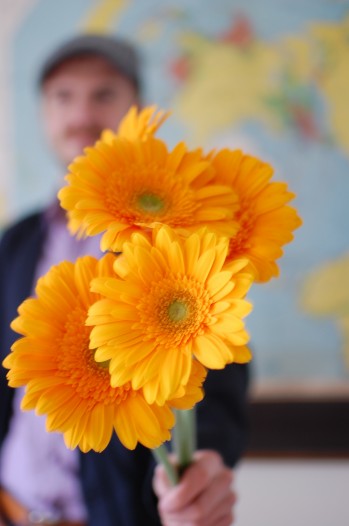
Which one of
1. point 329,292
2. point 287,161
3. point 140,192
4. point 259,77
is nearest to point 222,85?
point 259,77

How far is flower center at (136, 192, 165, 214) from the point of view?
0.78ft

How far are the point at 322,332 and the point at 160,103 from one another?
1.61 feet

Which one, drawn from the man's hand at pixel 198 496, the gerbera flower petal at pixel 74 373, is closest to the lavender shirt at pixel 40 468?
the man's hand at pixel 198 496

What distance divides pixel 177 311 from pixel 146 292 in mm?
15

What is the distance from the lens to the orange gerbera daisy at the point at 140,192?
0.74 ft

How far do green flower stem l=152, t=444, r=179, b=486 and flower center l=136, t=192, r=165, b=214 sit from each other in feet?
0.42

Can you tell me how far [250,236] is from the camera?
240 millimetres

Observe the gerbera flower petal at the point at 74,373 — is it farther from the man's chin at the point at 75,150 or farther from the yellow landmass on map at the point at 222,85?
the yellow landmass on map at the point at 222,85

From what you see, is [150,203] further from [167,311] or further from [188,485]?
[188,485]

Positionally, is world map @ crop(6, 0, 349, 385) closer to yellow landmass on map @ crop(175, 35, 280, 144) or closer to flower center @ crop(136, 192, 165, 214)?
yellow landmass on map @ crop(175, 35, 280, 144)

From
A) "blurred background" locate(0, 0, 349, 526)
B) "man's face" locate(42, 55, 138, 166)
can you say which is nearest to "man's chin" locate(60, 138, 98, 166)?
"man's face" locate(42, 55, 138, 166)

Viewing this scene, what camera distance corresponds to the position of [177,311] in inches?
8.5

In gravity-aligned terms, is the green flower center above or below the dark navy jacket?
above

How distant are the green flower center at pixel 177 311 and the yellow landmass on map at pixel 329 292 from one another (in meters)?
0.73
